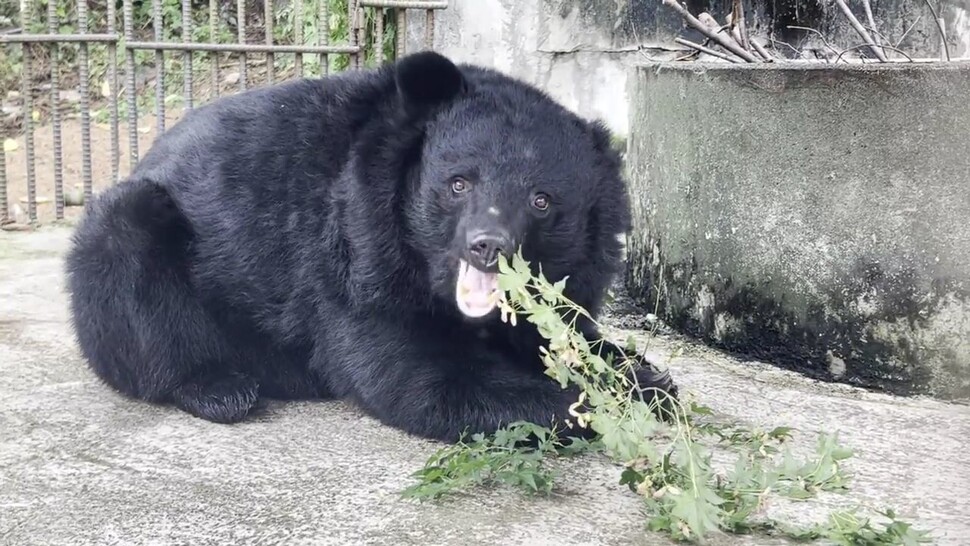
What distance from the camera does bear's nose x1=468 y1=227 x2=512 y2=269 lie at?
130 inches

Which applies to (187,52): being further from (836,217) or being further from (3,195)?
(836,217)

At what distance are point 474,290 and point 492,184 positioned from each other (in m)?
0.33

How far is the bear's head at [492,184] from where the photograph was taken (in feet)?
11.4

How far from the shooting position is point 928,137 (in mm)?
4133

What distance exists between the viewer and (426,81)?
364 cm

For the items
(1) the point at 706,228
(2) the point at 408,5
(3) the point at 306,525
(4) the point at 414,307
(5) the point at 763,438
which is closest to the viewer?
(3) the point at 306,525

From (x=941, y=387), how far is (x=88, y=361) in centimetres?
316

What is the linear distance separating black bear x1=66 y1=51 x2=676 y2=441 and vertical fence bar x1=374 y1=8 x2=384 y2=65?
3023 millimetres

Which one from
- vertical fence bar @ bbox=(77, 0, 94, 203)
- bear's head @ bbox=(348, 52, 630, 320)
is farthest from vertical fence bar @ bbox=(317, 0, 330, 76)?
bear's head @ bbox=(348, 52, 630, 320)

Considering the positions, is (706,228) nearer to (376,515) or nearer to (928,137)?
(928,137)

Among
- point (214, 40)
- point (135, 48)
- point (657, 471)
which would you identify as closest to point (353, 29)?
point (214, 40)

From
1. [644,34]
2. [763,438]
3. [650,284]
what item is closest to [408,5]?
[644,34]

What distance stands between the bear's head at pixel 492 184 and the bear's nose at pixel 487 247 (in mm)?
17

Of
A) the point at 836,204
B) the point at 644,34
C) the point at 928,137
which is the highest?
the point at 644,34
